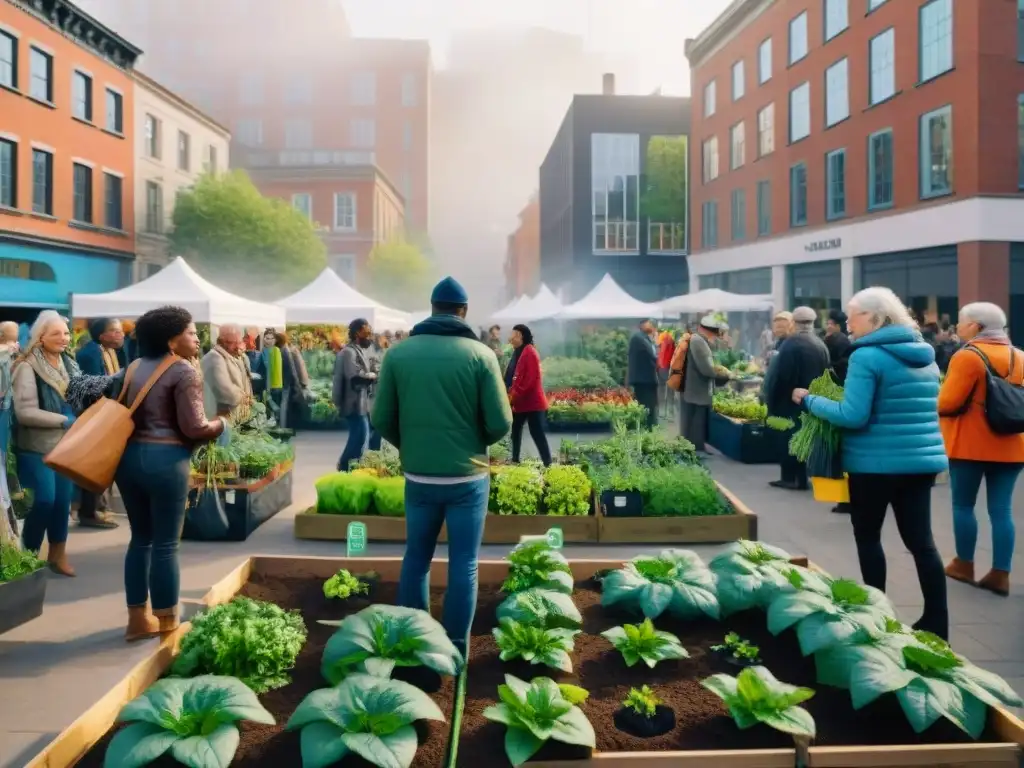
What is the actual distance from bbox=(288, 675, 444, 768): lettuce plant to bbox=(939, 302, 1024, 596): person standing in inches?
176

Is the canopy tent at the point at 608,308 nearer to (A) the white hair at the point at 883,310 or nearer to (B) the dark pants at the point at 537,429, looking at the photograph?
(B) the dark pants at the point at 537,429

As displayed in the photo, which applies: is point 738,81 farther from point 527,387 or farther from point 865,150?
point 527,387

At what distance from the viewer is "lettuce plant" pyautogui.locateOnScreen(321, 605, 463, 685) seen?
3.47 meters

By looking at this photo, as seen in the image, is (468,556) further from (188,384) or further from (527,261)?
(527,261)

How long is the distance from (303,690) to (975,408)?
15.6 feet

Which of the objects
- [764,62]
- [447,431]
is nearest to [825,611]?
[447,431]

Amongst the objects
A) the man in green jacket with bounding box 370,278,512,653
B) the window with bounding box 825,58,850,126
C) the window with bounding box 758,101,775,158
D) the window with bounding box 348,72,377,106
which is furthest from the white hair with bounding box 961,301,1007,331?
the window with bounding box 348,72,377,106

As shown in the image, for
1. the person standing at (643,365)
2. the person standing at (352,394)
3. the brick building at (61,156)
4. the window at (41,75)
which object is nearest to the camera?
the person standing at (352,394)

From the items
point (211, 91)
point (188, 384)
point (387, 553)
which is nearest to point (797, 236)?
point (387, 553)

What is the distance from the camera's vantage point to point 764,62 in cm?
3644

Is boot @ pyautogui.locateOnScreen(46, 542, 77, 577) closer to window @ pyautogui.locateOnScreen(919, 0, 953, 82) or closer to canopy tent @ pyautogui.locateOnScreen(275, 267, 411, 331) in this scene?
canopy tent @ pyautogui.locateOnScreen(275, 267, 411, 331)

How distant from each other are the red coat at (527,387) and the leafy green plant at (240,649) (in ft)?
22.9

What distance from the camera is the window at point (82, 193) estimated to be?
3077 cm

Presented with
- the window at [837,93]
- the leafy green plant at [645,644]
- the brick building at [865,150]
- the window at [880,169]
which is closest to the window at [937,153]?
the brick building at [865,150]
